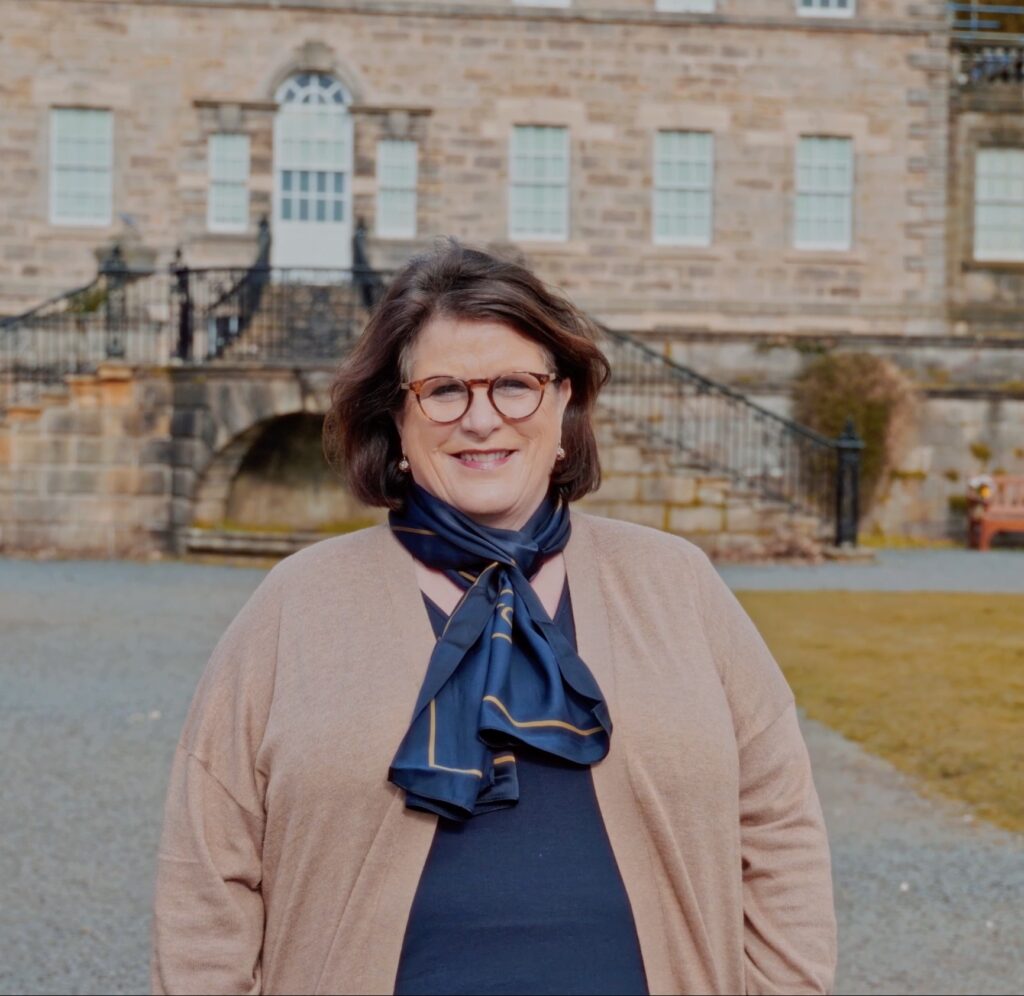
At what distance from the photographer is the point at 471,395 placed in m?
2.97

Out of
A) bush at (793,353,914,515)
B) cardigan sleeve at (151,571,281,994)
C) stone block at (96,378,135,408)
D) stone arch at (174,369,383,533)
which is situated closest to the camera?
cardigan sleeve at (151,571,281,994)

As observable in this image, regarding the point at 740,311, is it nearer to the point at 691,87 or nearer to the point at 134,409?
the point at 691,87

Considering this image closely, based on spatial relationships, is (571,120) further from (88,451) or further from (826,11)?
(88,451)

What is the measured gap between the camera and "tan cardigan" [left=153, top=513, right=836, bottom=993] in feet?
8.80

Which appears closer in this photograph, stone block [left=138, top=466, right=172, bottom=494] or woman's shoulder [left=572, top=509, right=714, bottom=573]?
woman's shoulder [left=572, top=509, right=714, bottom=573]

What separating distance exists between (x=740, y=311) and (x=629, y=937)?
24.3 m

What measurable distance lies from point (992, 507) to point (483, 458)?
66.1 ft

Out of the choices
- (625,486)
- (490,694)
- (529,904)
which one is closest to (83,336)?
(625,486)

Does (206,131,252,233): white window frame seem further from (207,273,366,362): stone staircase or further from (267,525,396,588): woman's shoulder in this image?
(267,525,396,588): woman's shoulder

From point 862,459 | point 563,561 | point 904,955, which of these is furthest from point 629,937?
point 862,459

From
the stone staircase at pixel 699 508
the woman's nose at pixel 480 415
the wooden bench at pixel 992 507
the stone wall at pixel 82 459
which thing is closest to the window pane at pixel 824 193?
the wooden bench at pixel 992 507

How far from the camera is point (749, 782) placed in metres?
2.86

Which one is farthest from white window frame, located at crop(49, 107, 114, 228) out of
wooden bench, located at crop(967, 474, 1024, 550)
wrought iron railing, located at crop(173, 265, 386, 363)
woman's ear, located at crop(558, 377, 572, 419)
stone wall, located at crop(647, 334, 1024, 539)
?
woman's ear, located at crop(558, 377, 572, 419)

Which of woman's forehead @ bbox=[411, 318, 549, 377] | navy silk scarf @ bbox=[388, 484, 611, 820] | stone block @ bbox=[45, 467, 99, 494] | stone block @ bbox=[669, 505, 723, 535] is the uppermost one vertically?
woman's forehead @ bbox=[411, 318, 549, 377]
